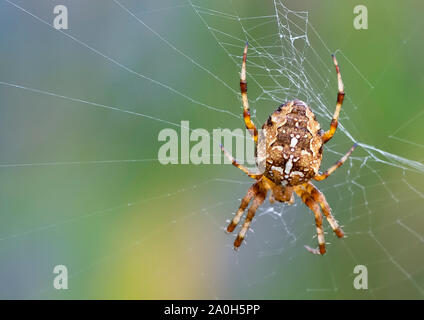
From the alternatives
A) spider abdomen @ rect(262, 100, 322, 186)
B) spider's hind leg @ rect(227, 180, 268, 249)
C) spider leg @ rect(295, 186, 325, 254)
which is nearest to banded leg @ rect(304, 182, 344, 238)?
spider leg @ rect(295, 186, 325, 254)

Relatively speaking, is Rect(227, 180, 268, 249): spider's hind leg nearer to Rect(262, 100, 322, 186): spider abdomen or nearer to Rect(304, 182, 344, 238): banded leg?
Rect(304, 182, 344, 238): banded leg

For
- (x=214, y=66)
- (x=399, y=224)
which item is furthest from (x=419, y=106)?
(x=214, y=66)

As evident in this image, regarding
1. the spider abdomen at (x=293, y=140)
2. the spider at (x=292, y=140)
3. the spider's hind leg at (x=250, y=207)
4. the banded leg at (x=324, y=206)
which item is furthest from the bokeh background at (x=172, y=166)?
the spider abdomen at (x=293, y=140)

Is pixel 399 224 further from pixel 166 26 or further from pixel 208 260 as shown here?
pixel 166 26

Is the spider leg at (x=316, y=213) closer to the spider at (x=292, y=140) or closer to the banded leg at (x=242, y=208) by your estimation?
the banded leg at (x=242, y=208)

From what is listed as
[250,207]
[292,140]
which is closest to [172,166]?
[250,207]
